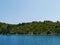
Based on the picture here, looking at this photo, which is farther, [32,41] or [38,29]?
[38,29]

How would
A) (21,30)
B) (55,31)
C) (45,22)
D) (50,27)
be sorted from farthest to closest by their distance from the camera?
(45,22), (21,30), (50,27), (55,31)

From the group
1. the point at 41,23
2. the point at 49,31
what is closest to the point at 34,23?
the point at 41,23

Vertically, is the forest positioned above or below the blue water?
below

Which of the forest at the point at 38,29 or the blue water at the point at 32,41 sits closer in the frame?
the blue water at the point at 32,41

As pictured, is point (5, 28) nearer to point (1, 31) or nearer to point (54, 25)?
point (1, 31)

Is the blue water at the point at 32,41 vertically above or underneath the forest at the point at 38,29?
above

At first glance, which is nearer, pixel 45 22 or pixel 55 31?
pixel 55 31

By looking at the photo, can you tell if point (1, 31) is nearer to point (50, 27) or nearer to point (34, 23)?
point (34, 23)

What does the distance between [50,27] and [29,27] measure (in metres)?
22.2

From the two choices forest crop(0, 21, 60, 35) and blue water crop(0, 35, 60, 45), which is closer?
blue water crop(0, 35, 60, 45)

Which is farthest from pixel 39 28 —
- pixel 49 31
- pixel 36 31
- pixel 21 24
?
pixel 21 24

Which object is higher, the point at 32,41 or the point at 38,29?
the point at 32,41

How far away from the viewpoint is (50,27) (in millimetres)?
165500

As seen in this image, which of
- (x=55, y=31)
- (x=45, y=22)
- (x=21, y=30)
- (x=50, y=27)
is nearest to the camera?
(x=55, y=31)
